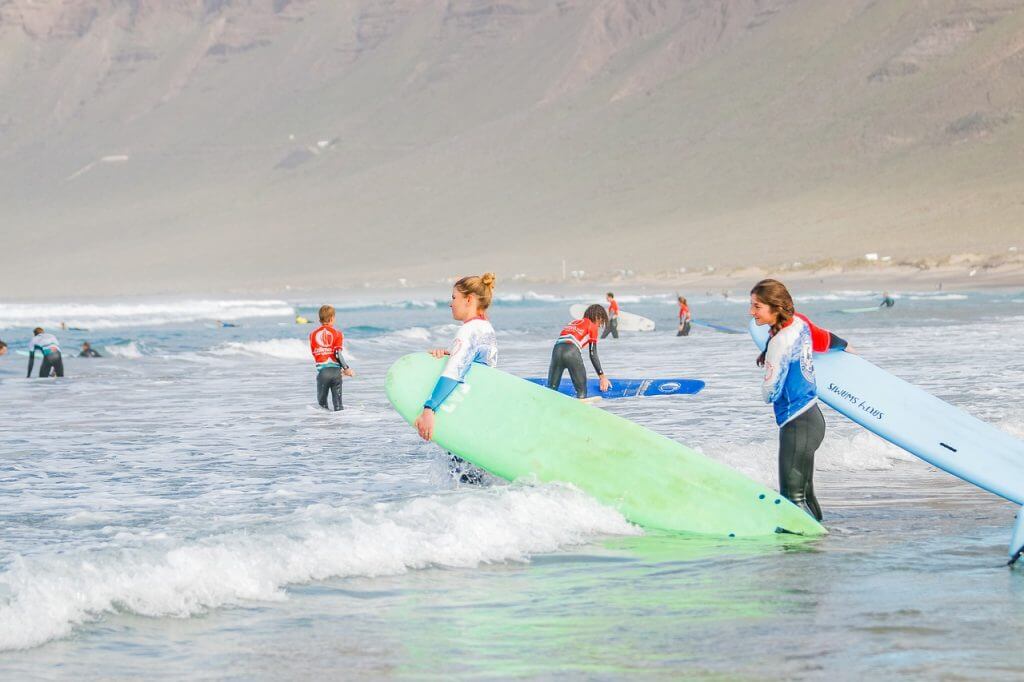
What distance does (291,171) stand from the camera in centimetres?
16825

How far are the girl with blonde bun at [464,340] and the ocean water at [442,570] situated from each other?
1.89 ft

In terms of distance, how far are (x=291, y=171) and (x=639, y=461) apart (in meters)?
163

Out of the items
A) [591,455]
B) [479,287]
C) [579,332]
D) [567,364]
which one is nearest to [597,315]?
[579,332]

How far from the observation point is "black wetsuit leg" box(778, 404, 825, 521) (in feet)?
24.9

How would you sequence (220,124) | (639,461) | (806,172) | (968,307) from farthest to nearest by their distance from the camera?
(220,124)
(806,172)
(968,307)
(639,461)

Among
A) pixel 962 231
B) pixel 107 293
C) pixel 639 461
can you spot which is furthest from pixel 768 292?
pixel 107 293

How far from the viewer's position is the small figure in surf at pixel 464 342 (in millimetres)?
7953

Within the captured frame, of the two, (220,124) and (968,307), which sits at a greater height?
(220,124)

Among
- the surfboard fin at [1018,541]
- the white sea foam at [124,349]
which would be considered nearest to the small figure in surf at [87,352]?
the white sea foam at [124,349]

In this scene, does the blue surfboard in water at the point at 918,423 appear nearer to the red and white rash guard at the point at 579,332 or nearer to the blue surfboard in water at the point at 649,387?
the red and white rash guard at the point at 579,332

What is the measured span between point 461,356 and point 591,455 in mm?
908

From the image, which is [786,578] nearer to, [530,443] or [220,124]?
[530,443]

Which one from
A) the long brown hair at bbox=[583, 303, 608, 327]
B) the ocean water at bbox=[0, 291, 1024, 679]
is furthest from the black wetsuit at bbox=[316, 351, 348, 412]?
the long brown hair at bbox=[583, 303, 608, 327]

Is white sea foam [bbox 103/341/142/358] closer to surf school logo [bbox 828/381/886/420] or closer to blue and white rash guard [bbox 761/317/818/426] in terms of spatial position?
surf school logo [bbox 828/381/886/420]
